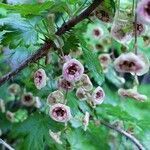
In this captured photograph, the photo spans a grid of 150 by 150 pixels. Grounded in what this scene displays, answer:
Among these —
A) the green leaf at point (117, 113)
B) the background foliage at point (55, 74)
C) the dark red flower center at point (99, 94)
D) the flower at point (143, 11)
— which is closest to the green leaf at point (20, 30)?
the background foliage at point (55, 74)

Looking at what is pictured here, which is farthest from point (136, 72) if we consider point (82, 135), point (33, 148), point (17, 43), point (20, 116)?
point (20, 116)

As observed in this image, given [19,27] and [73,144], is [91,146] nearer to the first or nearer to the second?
[73,144]

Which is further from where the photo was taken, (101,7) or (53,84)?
(53,84)

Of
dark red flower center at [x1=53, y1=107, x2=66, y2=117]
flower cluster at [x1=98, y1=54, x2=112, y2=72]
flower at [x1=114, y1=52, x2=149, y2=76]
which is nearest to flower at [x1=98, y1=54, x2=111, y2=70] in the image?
flower cluster at [x1=98, y1=54, x2=112, y2=72]

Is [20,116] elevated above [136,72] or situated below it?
below

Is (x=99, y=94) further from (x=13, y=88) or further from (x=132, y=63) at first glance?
(x=13, y=88)

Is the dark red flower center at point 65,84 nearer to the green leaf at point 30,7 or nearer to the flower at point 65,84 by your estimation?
the flower at point 65,84
